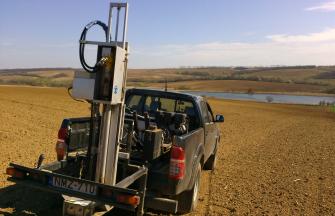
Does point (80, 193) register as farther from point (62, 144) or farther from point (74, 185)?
point (62, 144)

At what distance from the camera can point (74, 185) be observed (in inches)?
179

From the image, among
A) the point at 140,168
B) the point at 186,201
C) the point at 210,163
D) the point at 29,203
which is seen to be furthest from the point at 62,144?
the point at 210,163

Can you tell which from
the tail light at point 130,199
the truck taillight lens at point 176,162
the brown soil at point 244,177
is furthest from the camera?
the brown soil at point 244,177

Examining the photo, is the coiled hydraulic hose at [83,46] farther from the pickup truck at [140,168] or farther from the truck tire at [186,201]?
the truck tire at [186,201]

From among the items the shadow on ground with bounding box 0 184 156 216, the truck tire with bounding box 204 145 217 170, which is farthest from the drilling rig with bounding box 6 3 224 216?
the truck tire with bounding box 204 145 217 170

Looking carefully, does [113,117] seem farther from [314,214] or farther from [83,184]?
[314,214]

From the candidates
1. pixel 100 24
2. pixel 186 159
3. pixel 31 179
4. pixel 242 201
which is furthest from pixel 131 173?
pixel 242 201

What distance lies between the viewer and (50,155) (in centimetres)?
930

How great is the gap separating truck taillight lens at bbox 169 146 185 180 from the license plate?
43.3 inches

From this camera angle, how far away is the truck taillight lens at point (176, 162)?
5.18 m

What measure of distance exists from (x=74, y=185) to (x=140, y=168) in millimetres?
883

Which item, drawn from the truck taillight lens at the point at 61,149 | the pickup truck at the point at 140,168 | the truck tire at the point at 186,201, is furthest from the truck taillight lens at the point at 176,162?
the truck taillight lens at the point at 61,149

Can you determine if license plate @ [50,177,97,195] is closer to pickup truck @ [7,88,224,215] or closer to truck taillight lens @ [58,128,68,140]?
pickup truck @ [7,88,224,215]

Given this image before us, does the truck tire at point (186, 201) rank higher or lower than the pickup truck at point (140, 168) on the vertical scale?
lower
